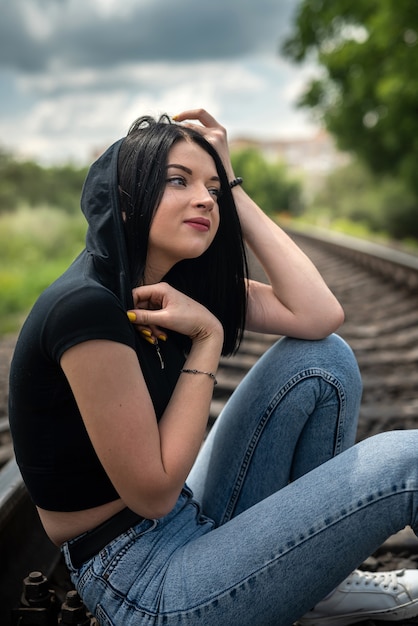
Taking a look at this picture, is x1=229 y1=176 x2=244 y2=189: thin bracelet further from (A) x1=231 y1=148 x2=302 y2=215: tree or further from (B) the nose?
(A) x1=231 y1=148 x2=302 y2=215: tree

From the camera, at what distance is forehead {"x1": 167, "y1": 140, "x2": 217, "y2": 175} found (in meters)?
1.87

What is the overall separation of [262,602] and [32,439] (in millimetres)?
657

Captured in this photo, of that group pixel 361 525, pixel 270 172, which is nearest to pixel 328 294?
pixel 361 525

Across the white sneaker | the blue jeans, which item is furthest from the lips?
the white sneaker

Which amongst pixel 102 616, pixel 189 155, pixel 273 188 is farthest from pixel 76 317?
pixel 273 188

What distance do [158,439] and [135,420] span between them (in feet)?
0.28

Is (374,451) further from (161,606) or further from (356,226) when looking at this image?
(356,226)

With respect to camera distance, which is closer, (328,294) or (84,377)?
(84,377)

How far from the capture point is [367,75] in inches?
727

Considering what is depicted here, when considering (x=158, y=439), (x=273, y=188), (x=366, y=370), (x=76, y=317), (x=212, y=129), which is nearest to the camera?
(x=76, y=317)

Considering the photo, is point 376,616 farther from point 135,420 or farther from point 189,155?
point 189,155

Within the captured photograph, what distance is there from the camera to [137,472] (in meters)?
1.59

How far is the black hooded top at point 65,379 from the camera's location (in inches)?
62.2

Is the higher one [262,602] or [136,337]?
[136,337]
